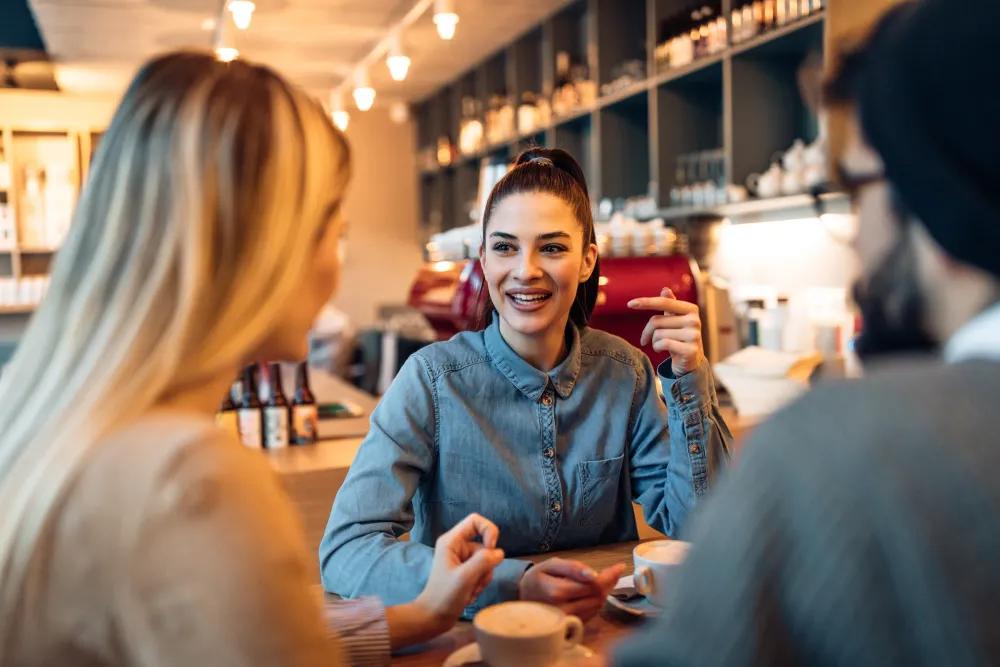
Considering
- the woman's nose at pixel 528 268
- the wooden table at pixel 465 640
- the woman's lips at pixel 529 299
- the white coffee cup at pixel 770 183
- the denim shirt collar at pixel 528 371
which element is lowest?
the wooden table at pixel 465 640

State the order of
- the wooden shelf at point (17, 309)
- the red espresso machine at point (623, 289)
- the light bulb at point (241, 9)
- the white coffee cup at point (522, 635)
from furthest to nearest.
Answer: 1. the wooden shelf at point (17, 309)
2. the light bulb at point (241, 9)
3. the red espresso machine at point (623, 289)
4. the white coffee cup at point (522, 635)

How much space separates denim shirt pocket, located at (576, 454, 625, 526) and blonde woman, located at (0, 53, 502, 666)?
0.85 m

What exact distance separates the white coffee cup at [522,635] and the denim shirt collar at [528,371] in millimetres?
623

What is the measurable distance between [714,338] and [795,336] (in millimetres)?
444

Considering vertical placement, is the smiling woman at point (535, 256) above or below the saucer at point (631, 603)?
above

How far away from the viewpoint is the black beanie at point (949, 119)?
552 millimetres

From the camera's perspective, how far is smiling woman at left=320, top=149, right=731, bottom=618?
5.15 feet

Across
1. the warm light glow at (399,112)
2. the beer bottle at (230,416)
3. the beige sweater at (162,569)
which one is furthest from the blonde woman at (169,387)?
the warm light glow at (399,112)

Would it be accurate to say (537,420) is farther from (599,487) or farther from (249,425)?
(249,425)

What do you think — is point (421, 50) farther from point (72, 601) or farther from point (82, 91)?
point (72, 601)

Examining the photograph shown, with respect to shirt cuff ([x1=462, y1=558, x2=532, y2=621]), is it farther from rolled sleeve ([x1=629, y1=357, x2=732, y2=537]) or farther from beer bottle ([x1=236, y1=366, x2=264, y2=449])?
beer bottle ([x1=236, y1=366, x2=264, y2=449])

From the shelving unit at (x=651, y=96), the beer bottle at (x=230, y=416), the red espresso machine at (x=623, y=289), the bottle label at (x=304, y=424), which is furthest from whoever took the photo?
the shelving unit at (x=651, y=96)

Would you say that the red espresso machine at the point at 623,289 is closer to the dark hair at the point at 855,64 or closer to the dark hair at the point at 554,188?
the dark hair at the point at 554,188

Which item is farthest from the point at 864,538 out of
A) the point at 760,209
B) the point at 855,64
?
the point at 760,209
